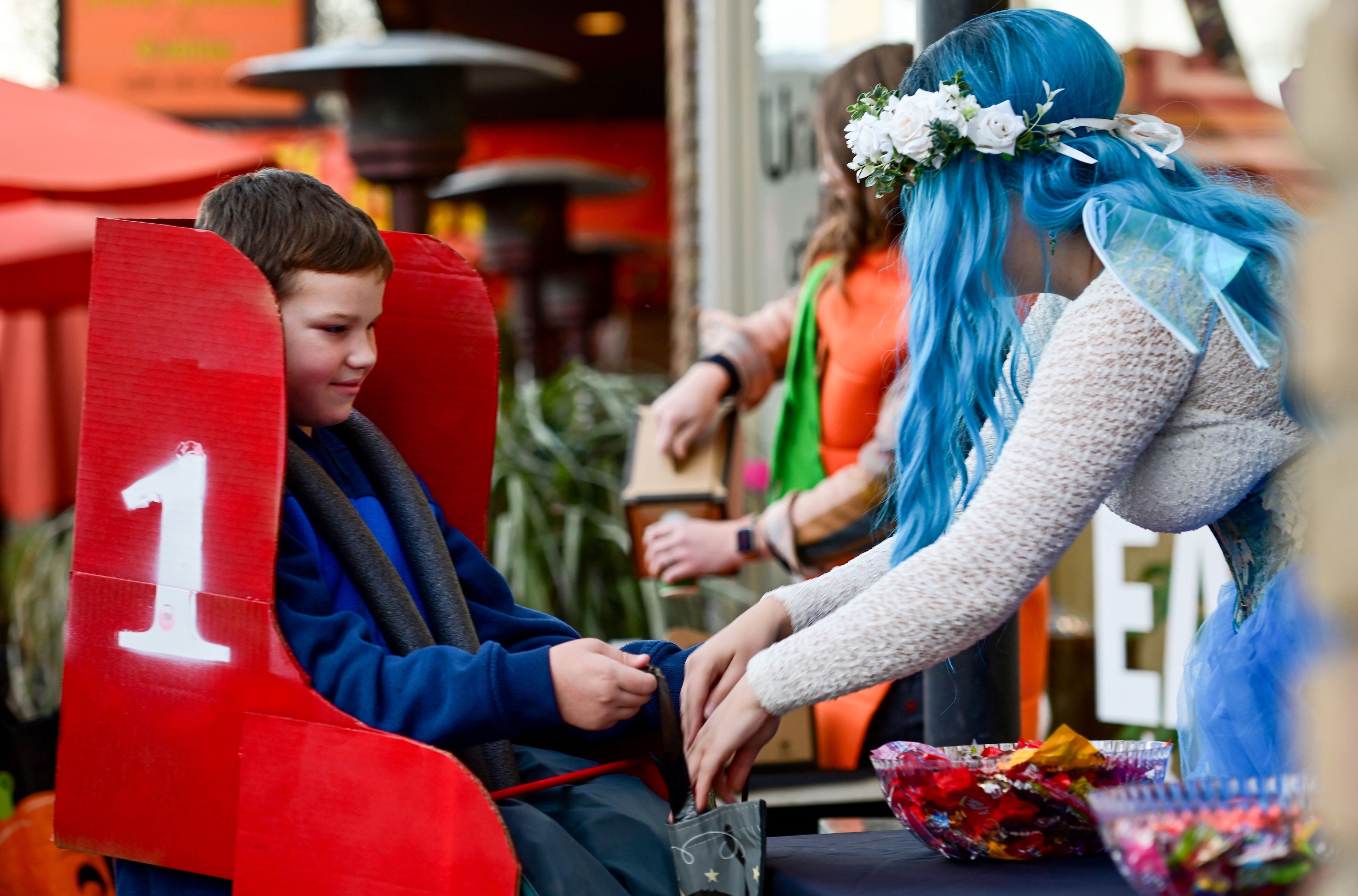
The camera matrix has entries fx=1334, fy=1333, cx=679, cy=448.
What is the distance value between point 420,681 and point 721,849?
0.32 meters

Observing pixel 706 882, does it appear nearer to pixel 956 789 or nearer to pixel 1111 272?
pixel 956 789

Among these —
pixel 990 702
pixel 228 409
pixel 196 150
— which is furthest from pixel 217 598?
pixel 196 150

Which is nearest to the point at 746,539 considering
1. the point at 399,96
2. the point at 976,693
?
the point at 976,693

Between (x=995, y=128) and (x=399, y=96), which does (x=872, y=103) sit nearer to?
(x=995, y=128)

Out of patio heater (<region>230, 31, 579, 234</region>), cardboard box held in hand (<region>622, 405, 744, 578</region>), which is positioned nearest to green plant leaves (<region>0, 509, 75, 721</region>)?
patio heater (<region>230, 31, 579, 234</region>)

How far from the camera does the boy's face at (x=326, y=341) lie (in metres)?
1.41

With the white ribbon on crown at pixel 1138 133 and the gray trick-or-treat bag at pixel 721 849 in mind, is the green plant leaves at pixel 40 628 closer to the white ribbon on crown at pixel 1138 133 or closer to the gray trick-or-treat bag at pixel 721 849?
the gray trick-or-treat bag at pixel 721 849

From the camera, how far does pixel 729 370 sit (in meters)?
2.47

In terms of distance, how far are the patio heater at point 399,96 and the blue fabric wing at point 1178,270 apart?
2.90 m

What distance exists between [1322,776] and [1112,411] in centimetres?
61

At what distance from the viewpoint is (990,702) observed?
1899 mm

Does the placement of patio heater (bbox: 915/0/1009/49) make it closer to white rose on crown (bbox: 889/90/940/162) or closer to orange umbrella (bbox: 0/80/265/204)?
white rose on crown (bbox: 889/90/940/162)

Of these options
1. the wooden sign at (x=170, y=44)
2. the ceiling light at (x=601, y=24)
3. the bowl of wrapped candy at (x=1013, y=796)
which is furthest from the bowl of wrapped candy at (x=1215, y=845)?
the wooden sign at (x=170, y=44)

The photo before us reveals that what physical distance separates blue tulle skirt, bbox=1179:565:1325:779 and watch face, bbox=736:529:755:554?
997 mm
